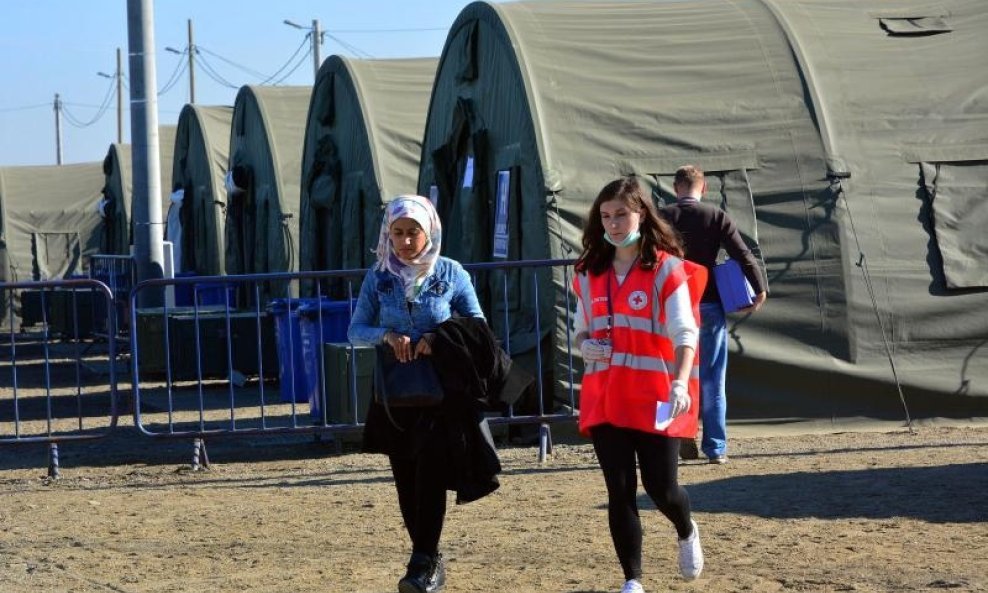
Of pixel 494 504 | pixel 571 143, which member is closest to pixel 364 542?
pixel 494 504

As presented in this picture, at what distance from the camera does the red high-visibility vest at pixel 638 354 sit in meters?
5.79

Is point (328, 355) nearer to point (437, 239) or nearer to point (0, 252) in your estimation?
point (437, 239)

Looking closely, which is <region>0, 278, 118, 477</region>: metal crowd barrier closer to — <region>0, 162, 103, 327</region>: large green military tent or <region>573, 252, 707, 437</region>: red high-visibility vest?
<region>0, 162, 103, 327</region>: large green military tent

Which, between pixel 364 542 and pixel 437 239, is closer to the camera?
pixel 437 239

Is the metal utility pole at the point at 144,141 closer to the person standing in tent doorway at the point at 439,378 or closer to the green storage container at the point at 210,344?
the green storage container at the point at 210,344

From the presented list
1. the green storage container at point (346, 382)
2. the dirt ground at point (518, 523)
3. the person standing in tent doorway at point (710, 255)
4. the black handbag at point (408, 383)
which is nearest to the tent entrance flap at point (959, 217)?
the dirt ground at point (518, 523)

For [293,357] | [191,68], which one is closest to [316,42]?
[191,68]

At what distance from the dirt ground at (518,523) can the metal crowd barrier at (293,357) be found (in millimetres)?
370

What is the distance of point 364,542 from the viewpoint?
25.1 feet

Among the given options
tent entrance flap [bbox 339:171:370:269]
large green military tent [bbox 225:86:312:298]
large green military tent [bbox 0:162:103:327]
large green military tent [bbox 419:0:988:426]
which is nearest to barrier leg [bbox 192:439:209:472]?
large green military tent [bbox 419:0:988:426]

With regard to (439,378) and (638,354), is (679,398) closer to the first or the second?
(638,354)

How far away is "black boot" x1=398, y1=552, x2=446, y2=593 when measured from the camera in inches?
240

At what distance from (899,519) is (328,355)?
194 inches

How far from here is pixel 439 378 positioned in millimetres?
6062
